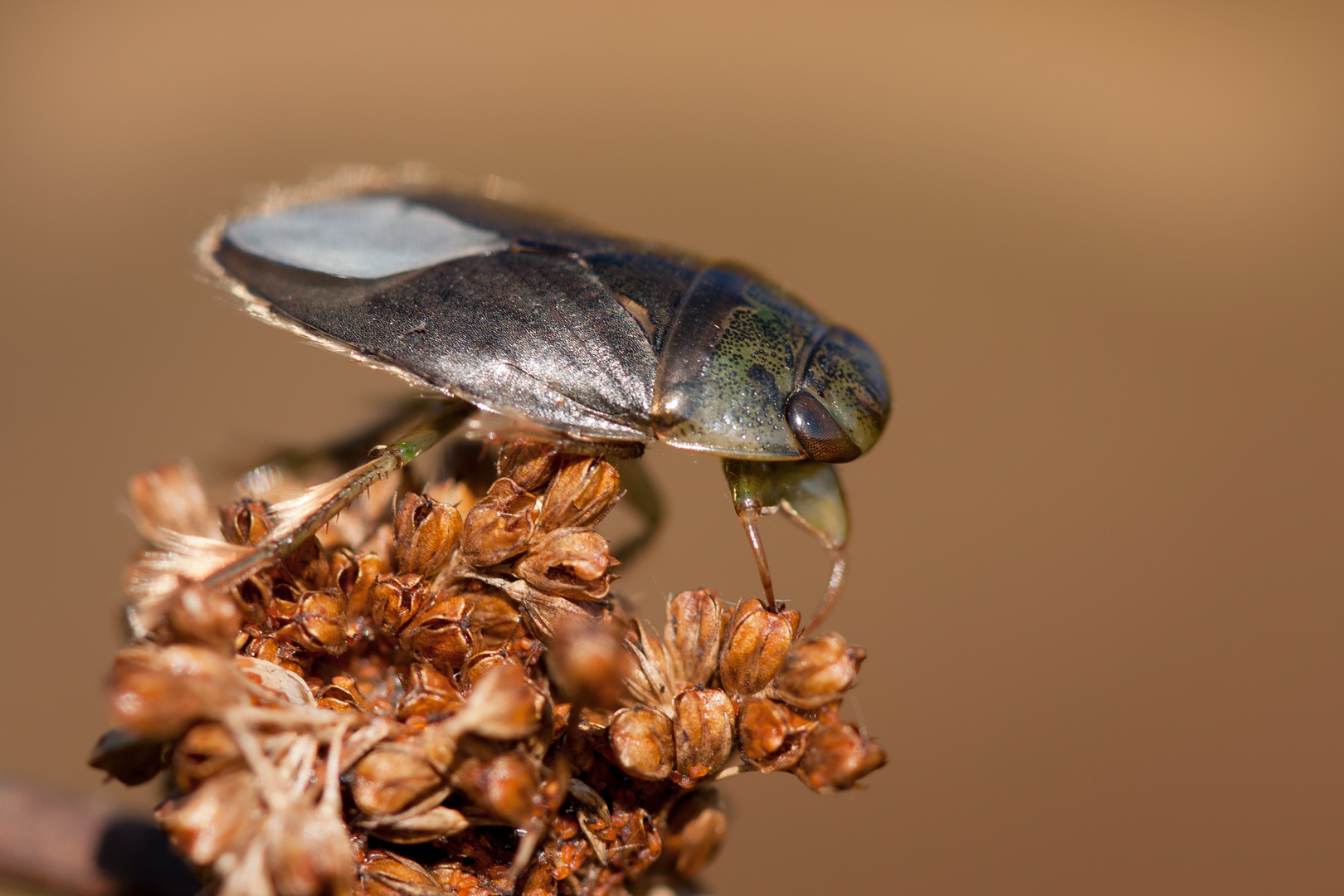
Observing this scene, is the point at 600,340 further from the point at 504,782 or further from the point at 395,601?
the point at 504,782

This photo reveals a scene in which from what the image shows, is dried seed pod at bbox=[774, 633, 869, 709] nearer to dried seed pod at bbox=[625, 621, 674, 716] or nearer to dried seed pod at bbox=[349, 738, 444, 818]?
dried seed pod at bbox=[625, 621, 674, 716]

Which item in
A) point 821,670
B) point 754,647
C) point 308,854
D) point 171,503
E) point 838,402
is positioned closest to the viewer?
point 308,854

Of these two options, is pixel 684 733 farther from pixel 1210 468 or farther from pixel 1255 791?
pixel 1210 468

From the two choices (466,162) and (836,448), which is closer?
(836,448)

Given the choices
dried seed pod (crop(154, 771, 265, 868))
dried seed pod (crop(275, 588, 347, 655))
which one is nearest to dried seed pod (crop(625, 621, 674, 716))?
dried seed pod (crop(275, 588, 347, 655))

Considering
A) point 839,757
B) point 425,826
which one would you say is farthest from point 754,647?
point 425,826

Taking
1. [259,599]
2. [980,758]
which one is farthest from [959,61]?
[259,599]

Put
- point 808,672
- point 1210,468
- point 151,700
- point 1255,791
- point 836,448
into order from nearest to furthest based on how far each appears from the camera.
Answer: point 151,700
point 808,672
point 836,448
point 1255,791
point 1210,468
